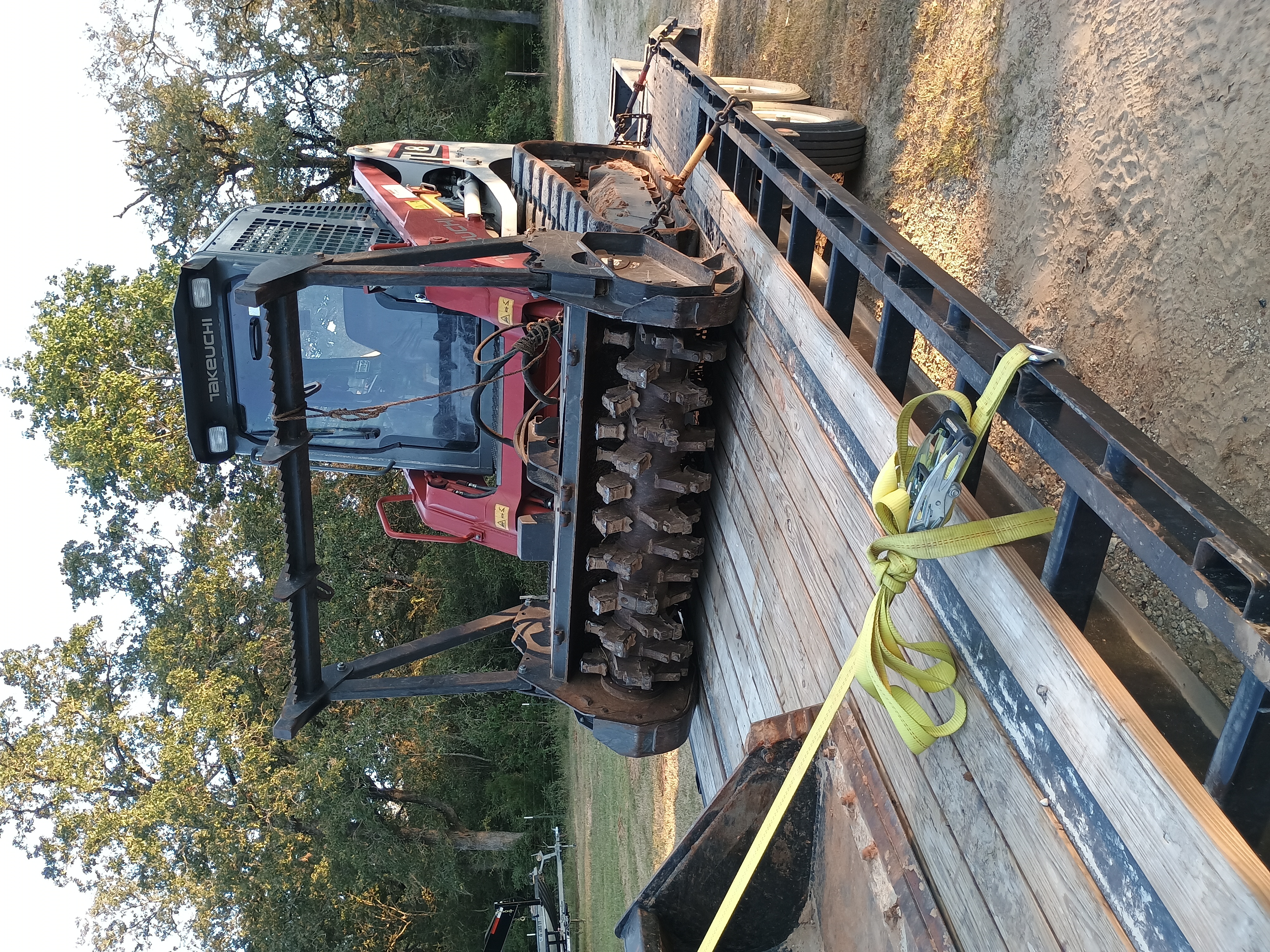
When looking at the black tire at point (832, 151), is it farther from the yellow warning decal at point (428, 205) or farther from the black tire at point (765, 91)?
the yellow warning decal at point (428, 205)

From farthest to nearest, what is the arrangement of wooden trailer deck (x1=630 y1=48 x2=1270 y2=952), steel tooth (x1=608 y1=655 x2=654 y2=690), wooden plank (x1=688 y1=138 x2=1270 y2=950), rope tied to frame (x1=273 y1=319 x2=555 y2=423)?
steel tooth (x1=608 y1=655 x2=654 y2=690)
rope tied to frame (x1=273 y1=319 x2=555 y2=423)
wooden trailer deck (x1=630 y1=48 x2=1270 y2=952)
wooden plank (x1=688 y1=138 x2=1270 y2=950)

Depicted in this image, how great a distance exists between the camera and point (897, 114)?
451 cm

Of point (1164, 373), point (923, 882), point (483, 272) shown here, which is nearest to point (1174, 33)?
point (1164, 373)

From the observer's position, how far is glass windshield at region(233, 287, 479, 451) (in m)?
5.14

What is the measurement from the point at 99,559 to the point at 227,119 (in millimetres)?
9307

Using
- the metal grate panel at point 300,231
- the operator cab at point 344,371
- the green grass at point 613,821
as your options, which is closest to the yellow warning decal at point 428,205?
the metal grate panel at point 300,231

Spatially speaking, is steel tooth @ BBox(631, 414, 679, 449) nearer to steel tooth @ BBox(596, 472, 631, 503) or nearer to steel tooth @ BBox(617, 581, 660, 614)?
steel tooth @ BBox(596, 472, 631, 503)

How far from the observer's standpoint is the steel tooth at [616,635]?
398 centimetres

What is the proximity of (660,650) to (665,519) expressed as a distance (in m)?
0.72

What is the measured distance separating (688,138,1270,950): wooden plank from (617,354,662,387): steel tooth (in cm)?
161

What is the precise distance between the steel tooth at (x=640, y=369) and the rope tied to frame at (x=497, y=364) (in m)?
0.56

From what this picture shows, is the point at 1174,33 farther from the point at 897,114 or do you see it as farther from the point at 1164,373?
the point at 897,114

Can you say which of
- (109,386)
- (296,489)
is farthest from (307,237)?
(109,386)

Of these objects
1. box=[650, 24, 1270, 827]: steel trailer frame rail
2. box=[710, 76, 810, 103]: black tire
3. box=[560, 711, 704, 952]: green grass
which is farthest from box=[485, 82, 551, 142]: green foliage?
box=[650, 24, 1270, 827]: steel trailer frame rail
